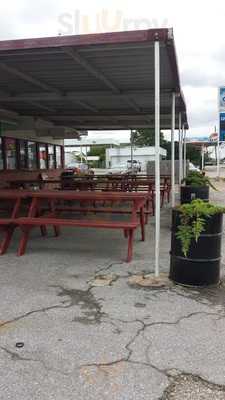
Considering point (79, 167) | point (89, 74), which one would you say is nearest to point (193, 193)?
point (89, 74)

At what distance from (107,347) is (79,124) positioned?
13568 mm

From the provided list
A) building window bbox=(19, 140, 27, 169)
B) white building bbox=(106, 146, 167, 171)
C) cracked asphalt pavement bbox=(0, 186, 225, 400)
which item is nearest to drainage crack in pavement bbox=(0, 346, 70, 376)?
cracked asphalt pavement bbox=(0, 186, 225, 400)

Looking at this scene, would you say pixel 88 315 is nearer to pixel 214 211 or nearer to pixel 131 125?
pixel 214 211

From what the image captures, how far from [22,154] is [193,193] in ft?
23.7

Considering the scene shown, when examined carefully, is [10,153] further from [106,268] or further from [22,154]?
[106,268]

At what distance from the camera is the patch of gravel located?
266 centimetres

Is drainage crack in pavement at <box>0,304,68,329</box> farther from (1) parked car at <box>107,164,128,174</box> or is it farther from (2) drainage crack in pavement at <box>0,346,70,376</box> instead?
(1) parked car at <box>107,164,128,174</box>

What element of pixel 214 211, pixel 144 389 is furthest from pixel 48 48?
pixel 144 389

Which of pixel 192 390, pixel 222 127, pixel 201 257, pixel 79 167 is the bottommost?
pixel 192 390

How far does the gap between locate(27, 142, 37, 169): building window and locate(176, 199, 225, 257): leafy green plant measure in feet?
39.7

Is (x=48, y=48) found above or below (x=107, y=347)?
above

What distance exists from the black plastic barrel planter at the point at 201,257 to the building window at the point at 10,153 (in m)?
10.3

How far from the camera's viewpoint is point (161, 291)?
4.59 meters

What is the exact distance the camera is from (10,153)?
47.1ft
